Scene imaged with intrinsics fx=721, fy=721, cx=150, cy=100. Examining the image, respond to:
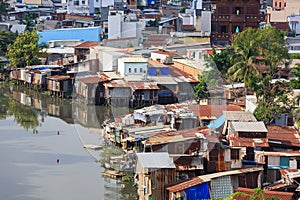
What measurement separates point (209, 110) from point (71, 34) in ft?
45.0

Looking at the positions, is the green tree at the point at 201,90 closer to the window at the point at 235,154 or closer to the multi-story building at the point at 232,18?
the multi-story building at the point at 232,18

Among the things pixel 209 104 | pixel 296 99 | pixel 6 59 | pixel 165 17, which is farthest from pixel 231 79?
pixel 165 17

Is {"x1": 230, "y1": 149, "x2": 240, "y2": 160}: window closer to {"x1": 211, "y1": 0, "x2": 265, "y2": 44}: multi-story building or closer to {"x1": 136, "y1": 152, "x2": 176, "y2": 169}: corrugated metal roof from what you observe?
{"x1": 136, "y1": 152, "x2": 176, "y2": 169}: corrugated metal roof

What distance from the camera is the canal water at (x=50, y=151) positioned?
11.9 meters

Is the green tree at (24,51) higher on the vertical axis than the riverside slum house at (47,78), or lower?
higher

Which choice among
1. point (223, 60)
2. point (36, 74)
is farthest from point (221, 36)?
point (36, 74)

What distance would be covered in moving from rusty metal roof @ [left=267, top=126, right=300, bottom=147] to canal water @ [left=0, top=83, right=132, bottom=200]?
298cm

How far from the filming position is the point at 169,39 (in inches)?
986

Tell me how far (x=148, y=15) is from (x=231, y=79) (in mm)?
13565

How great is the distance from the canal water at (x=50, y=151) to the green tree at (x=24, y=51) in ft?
9.74

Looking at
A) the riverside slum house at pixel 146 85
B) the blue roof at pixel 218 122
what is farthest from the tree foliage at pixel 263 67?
the riverside slum house at pixel 146 85

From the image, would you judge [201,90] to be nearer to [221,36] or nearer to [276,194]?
[221,36]

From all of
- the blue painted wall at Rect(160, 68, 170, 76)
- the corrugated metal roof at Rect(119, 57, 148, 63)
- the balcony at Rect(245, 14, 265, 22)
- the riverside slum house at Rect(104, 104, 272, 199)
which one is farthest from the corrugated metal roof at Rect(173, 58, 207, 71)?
the riverside slum house at Rect(104, 104, 272, 199)

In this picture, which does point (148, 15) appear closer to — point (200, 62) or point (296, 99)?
point (200, 62)
